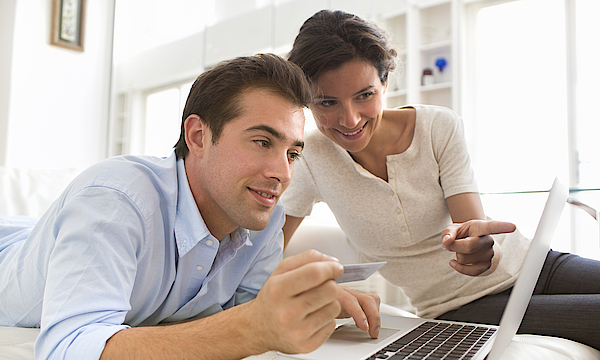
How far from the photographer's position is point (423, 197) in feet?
4.23

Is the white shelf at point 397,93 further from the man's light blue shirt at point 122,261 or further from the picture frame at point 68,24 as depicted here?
the man's light blue shirt at point 122,261

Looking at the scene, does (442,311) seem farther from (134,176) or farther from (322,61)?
(134,176)

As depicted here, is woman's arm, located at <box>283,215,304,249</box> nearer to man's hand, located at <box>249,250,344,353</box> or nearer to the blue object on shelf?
man's hand, located at <box>249,250,344,353</box>

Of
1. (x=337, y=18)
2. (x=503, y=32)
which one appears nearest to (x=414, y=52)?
(x=503, y=32)

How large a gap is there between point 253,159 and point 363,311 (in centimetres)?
37

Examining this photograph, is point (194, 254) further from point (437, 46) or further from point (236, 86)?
point (437, 46)

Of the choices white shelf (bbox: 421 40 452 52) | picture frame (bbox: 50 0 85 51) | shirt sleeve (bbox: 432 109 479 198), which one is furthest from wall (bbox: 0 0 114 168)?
shirt sleeve (bbox: 432 109 479 198)

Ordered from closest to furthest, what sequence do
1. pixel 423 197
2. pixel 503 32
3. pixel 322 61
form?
pixel 322 61 → pixel 423 197 → pixel 503 32

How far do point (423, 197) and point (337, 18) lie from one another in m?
0.55

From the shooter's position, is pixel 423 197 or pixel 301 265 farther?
pixel 423 197

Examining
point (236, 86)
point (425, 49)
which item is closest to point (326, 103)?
point (236, 86)

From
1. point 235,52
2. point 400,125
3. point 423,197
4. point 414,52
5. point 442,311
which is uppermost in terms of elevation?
point 414,52

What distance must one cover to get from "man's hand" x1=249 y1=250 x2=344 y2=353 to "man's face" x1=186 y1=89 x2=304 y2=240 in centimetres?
36

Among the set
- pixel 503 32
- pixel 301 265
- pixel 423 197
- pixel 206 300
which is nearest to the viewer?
pixel 301 265
